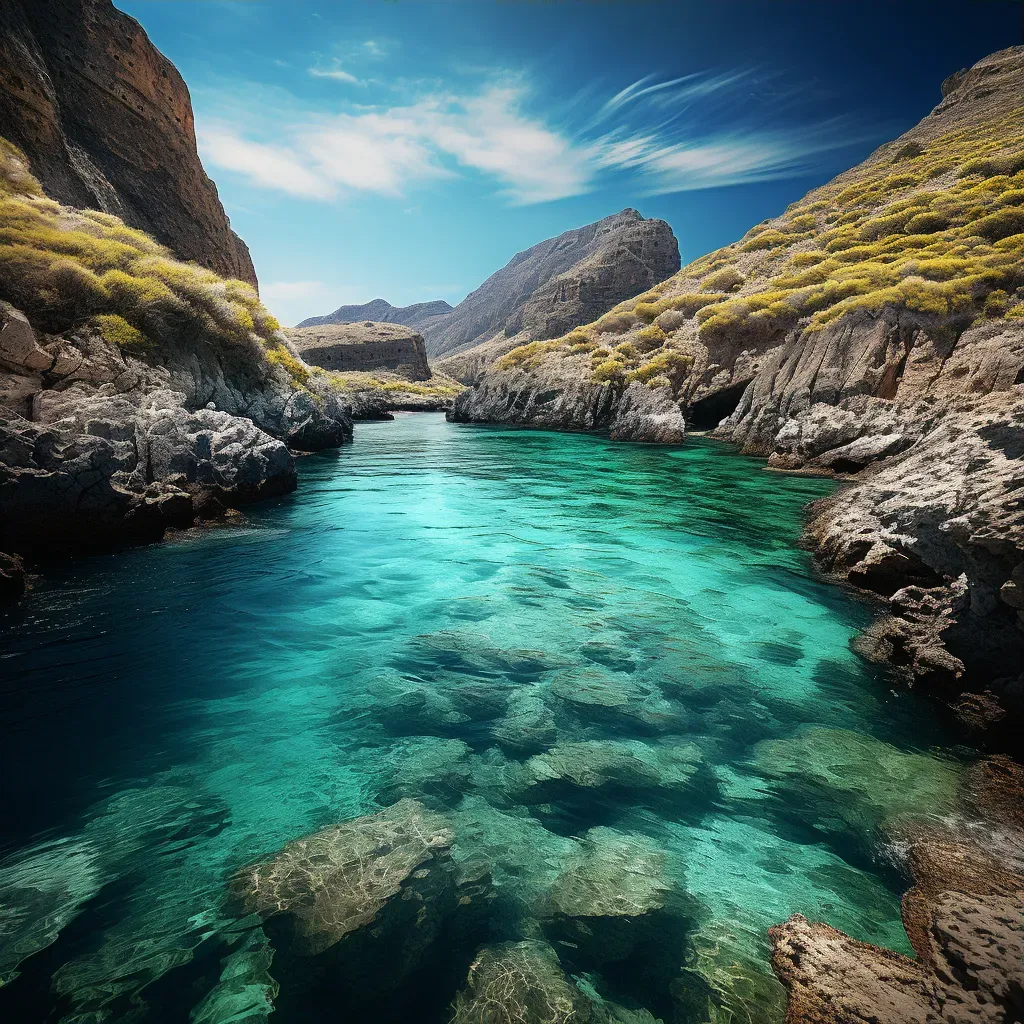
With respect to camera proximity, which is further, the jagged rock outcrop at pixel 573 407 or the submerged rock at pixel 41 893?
the jagged rock outcrop at pixel 573 407

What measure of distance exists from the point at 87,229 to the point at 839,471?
28132mm

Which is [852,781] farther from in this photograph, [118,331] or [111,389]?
[118,331]

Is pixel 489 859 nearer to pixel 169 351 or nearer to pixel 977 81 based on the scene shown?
pixel 169 351

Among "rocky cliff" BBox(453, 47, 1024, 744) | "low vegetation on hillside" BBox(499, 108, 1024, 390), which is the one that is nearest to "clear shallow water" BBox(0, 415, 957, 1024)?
"rocky cliff" BBox(453, 47, 1024, 744)

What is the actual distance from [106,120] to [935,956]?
52880mm

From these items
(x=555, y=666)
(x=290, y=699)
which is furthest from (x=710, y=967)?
(x=290, y=699)

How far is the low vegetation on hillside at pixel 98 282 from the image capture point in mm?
12047

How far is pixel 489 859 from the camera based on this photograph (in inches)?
140

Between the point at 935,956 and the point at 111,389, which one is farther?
the point at 111,389

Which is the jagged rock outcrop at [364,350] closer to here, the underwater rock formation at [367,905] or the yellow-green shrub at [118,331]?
the yellow-green shrub at [118,331]

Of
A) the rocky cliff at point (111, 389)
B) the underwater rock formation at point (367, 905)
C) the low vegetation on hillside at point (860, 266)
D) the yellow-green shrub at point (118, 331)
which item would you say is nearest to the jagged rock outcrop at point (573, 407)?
the low vegetation on hillside at point (860, 266)

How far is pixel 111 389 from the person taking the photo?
1173 cm

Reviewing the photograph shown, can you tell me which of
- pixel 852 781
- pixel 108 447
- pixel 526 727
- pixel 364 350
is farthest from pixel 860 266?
pixel 364 350

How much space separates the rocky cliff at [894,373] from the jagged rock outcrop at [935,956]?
6.71 ft
